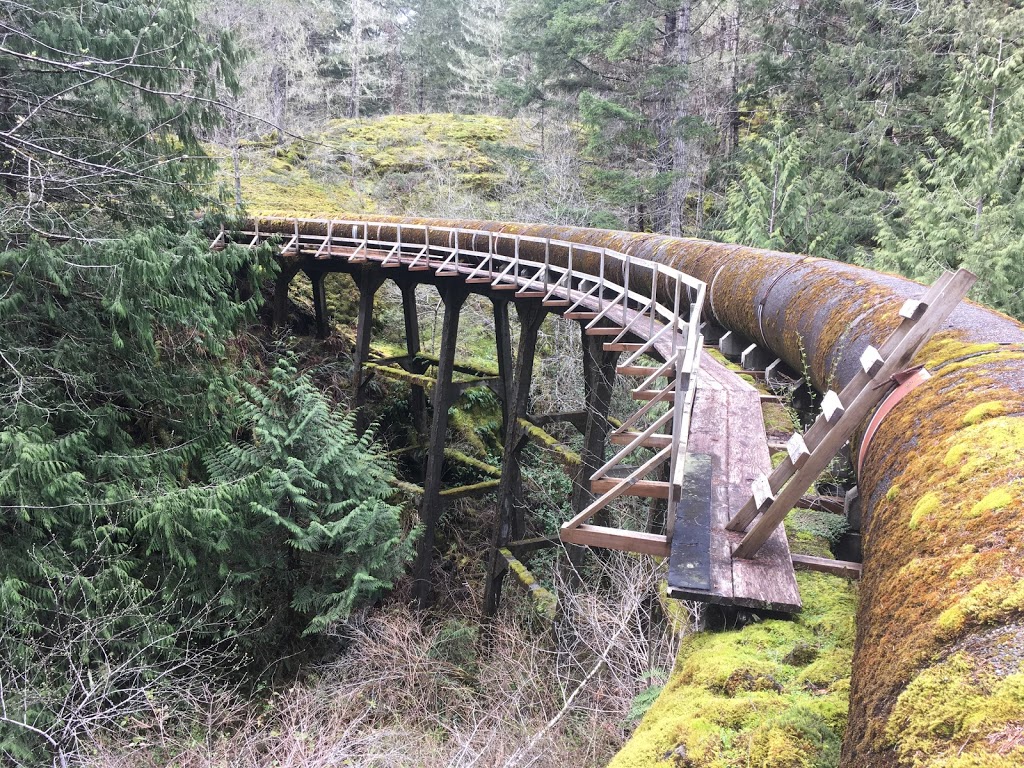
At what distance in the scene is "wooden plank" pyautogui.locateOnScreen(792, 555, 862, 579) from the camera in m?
2.37

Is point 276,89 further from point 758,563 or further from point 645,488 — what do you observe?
point 758,563

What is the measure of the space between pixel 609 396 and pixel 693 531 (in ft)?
17.7

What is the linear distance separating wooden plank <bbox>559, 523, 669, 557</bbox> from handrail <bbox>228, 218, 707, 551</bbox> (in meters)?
0.04

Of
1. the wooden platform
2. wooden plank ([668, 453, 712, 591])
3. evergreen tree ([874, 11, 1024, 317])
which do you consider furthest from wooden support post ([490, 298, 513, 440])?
wooden plank ([668, 453, 712, 591])

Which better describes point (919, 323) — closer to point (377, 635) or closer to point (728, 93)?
point (377, 635)

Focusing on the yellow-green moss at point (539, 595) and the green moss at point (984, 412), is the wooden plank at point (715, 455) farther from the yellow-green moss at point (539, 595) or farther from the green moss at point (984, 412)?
the yellow-green moss at point (539, 595)

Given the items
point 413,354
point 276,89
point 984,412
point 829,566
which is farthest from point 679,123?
point 276,89

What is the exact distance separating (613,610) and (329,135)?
2747 cm

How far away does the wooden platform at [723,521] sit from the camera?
2.14 m

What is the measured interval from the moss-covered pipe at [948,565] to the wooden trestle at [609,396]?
282 millimetres

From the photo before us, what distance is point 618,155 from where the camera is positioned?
2111cm

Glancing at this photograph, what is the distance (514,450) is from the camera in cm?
914

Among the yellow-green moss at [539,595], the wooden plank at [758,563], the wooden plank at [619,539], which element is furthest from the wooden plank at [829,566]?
the yellow-green moss at [539,595]

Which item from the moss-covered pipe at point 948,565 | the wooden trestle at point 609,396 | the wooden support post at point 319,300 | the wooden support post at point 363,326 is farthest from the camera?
the wooden support post at point 319,300
